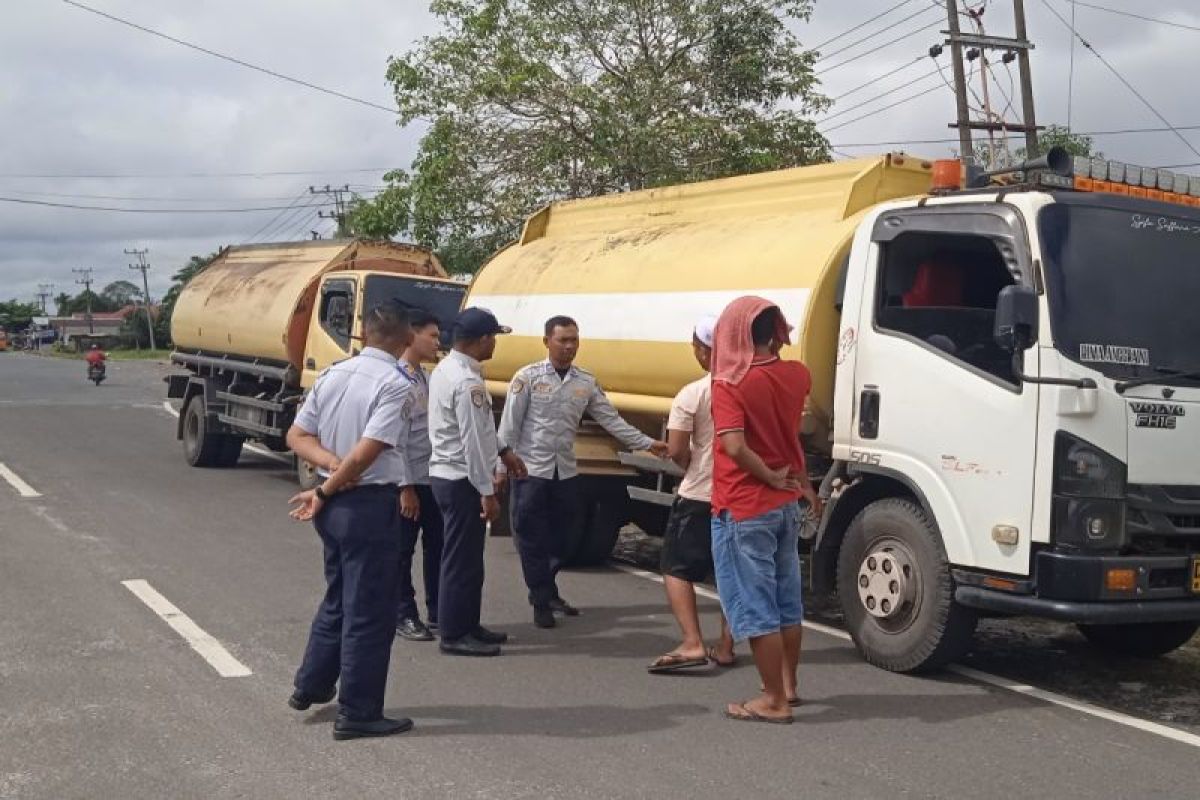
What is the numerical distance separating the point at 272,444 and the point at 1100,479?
11.5 metres

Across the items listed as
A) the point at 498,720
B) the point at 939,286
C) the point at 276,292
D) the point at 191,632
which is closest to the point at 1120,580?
the point at 939,286

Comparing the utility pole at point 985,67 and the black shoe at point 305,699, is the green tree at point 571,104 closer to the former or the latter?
the utility pole at point 985,67

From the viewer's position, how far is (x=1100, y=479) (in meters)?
5.78

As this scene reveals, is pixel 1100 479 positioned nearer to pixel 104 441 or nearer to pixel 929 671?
pixel 929 671

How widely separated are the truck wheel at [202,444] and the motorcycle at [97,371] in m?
20.2

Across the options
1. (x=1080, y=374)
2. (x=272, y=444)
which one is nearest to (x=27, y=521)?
(x=272, y=444)

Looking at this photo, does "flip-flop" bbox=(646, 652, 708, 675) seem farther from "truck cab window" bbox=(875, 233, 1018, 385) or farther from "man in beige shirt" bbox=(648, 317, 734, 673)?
"truck cab window" bbox=(875, 233, 1018, 385)

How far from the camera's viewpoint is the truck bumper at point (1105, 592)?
572 cm

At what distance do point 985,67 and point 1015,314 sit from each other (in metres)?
16.1

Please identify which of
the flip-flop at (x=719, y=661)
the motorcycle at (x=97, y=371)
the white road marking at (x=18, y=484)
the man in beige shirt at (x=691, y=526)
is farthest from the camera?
the motorcycle at (x=97, y=371)

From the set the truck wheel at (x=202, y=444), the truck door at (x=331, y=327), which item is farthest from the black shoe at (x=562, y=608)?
the truck wheel at (x=202, y=444)

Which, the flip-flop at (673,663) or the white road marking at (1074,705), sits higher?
the flip-flop at (673,663)

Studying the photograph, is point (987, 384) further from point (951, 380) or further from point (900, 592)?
point (900, 592)

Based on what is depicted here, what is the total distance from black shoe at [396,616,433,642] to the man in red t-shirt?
6.92ft
